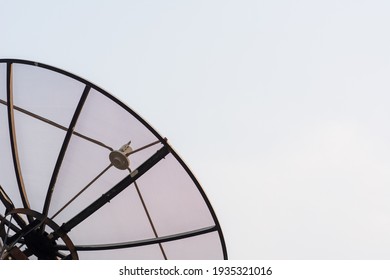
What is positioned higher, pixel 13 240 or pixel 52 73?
pixel 52 73

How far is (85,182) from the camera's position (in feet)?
30.9

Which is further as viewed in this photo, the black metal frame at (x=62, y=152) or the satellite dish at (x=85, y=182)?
the black metal frame at (x=62, y=152)

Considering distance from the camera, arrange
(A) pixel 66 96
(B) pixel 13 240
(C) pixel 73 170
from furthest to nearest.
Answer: (C) pixel 73 170 → (A) pixel 66 96 → (B) pixel 13 240

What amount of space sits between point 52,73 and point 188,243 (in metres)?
4.05

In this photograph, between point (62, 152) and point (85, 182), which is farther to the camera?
point (85, 182)

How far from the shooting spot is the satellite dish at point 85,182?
27.2 feet

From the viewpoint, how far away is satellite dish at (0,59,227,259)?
8289 millimetres

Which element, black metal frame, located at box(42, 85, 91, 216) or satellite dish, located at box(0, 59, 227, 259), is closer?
satellite dish, located at box(0, 59, 227, 259)

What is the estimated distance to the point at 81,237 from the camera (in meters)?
9.41

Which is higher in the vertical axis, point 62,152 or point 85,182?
point 62,152

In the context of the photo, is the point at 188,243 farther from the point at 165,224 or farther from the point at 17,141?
the point at 17,141
